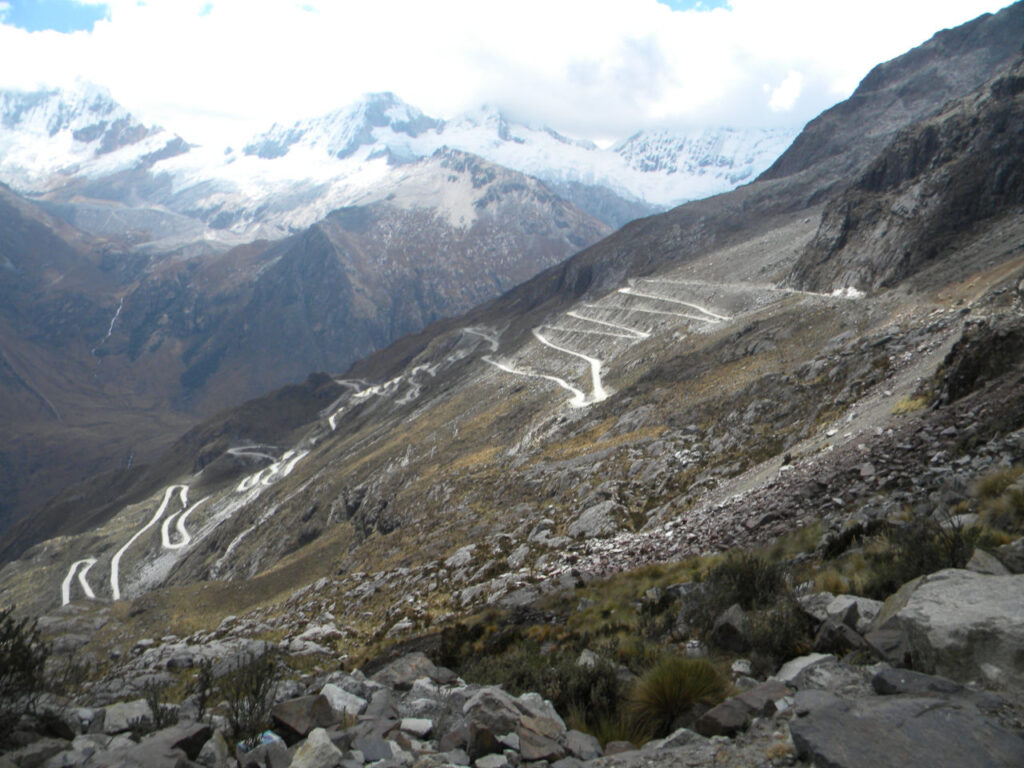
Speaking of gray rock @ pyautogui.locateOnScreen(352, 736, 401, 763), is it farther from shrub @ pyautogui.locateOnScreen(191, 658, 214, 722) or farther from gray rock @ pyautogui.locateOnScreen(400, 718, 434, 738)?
shrub @ pyautogui.locateOnScreen(191, 658, 214, 722)

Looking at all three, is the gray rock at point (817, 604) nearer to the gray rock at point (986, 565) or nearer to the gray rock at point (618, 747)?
the gray rock at point (986, 565)

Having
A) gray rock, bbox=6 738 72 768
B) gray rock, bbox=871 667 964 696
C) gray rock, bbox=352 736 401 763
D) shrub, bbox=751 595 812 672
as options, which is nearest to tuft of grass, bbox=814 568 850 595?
shrub, bbox=751 595 812 672

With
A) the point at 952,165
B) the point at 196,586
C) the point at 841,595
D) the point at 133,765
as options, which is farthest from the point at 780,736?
the point at 952,165

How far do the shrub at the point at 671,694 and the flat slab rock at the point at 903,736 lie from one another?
177cm

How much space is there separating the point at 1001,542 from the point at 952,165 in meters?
65.7

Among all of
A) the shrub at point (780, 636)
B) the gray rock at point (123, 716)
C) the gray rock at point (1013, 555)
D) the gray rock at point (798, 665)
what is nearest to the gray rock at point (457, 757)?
the gray rock at point (798, 665)

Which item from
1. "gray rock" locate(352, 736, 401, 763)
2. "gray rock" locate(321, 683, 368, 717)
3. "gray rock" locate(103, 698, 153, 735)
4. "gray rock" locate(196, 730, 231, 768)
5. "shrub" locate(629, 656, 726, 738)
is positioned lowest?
"shrub" locate(629, 656, 726, 738)

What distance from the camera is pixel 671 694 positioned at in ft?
27.2

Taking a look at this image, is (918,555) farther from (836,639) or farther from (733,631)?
(733,631)

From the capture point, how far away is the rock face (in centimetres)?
673

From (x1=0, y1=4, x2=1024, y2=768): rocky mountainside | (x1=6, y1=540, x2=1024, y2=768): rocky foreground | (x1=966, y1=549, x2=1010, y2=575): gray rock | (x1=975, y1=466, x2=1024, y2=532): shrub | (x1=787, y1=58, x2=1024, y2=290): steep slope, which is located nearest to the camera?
(x1=6, y1=540, x2=1024, y2=768): rocky foreground

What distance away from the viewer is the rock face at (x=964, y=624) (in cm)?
673

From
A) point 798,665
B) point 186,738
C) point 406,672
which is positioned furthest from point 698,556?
point 186,738

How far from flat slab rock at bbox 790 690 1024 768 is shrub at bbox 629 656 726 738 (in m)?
1.77
